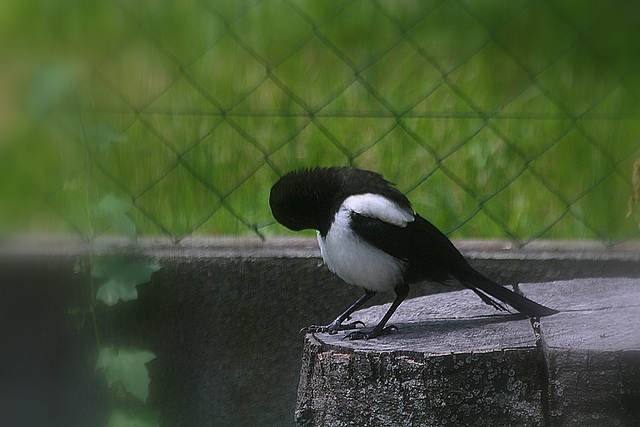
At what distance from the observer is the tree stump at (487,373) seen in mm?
1173

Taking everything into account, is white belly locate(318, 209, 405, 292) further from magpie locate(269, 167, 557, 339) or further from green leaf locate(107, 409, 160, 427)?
green leaf locate(107, 409, 160, 427)

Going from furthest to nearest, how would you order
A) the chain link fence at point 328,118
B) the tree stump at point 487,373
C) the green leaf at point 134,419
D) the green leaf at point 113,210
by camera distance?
the green leaf at point 134,419 → the green leaf at point 113,210 → the chain link fence at point 328,118 → the tree stump at point 487,373

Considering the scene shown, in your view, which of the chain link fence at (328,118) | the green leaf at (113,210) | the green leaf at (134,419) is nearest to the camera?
the chain link fence at (328,118)

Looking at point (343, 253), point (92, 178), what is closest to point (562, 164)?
point (343, 253)

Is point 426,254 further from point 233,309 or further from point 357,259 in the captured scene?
point 233,309

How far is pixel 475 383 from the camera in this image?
124cm

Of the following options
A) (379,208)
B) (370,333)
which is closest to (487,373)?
(370,333)

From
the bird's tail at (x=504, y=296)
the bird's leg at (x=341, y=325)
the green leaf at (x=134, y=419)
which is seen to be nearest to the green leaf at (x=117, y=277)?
the green leaf at (x=134, y=419)

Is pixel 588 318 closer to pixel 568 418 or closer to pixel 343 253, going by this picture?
pixel 568 418

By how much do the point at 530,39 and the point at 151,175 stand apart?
0.73 meters

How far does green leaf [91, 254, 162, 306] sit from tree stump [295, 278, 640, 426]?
1.21ft

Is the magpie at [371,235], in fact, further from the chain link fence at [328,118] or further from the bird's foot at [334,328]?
the chain link fence at [328,118]

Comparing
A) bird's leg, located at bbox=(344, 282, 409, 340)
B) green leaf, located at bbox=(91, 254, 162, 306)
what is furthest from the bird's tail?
green leaf, located at bbox=(91, 254, 162, 306)

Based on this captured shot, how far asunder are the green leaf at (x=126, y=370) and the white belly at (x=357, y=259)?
0.44 m
